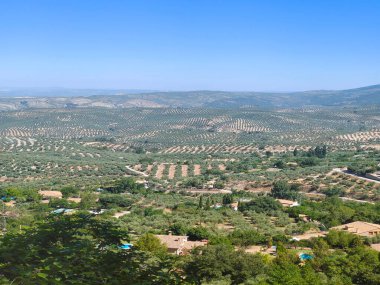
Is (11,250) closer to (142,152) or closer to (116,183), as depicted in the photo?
(116,183)

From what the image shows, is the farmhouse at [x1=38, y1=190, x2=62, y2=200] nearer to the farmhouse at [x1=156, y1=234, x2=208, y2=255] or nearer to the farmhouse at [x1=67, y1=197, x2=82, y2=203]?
the farmhouse at [x1=67, y1=197, x2=82, y2=203]

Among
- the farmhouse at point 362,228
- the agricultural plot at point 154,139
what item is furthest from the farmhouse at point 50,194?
the farmhouse at point 362,228

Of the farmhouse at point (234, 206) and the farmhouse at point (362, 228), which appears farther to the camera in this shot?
the farmhouse at point (234, 206)

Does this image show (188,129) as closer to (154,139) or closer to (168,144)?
(154,139)

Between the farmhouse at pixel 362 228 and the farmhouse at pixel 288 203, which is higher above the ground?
the farmhouse at pixel 362 228

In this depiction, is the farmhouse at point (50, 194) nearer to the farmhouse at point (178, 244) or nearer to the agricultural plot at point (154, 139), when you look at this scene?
the agricultural plot at point (154, 139)

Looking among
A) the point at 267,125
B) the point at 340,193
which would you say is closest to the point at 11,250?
the point at 340,193
